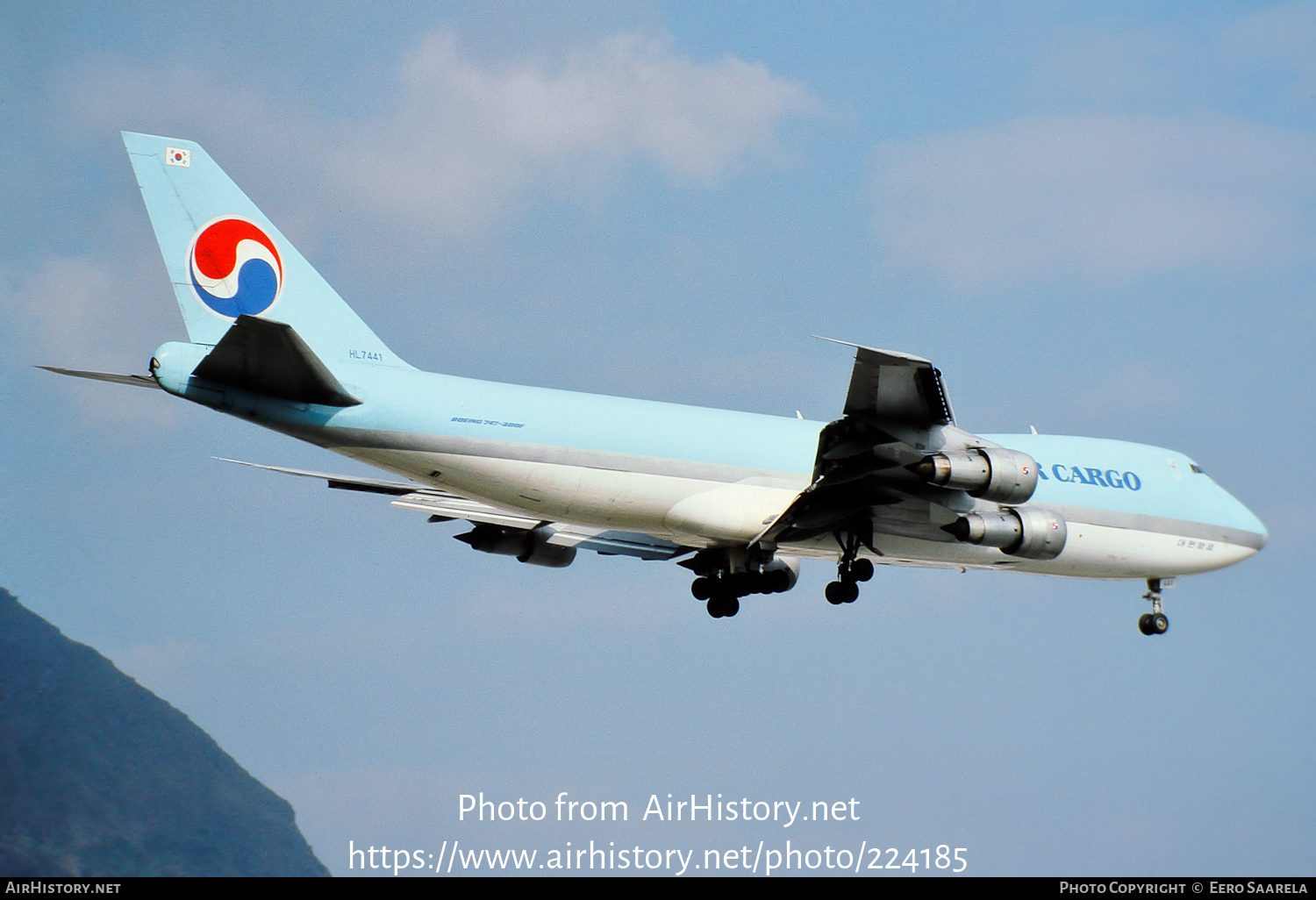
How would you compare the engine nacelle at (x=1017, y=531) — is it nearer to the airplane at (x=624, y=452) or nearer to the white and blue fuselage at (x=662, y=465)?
the airplane at (x=624, y=452)

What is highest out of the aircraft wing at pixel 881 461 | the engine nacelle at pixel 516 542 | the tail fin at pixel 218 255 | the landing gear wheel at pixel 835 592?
the tail fin at pixel 218 255

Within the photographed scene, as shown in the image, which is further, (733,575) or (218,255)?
(733,575)

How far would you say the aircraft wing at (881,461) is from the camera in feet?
59.0

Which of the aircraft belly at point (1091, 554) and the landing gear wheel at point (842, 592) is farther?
the aircraft belly at point (1091, 554)

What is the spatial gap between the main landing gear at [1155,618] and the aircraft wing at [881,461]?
5.28 meters

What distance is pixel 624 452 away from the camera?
770 inches

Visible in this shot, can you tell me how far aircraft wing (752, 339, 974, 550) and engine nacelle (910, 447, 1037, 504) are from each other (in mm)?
223

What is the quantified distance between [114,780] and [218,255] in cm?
7373

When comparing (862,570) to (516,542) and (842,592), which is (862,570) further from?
(516,542)

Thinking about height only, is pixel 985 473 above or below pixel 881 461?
below

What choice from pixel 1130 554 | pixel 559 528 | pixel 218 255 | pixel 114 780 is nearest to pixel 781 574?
pixel 559 528

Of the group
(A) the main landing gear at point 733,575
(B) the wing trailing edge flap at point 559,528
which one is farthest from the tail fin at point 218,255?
(A) the main landing gear at point 733,575
